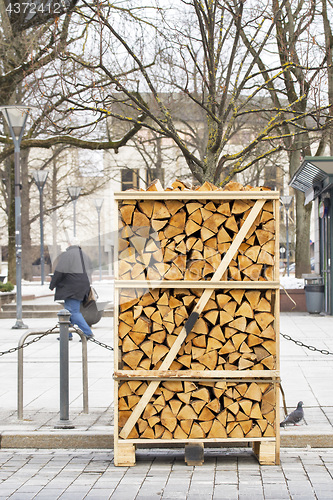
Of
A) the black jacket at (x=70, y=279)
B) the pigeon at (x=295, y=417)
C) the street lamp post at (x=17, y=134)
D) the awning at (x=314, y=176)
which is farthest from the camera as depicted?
the street lamp post at (x=17, y=134)

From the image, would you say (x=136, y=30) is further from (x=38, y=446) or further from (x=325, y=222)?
(x=38, y=446)

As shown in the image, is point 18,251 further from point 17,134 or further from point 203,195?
point 203,195

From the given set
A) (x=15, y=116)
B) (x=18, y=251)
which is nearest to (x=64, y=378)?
(x=18, y=251)

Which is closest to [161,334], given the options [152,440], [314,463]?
[152,440]

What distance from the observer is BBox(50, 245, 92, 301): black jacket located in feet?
45.0

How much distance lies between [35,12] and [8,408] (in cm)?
1183

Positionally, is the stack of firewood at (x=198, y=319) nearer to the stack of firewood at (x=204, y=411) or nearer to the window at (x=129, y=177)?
the stack of firewood at (x=204, y=411)

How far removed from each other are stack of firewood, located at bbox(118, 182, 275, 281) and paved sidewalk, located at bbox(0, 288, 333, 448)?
1.57 metres

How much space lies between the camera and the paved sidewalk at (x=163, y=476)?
Answer: 5.33 meters

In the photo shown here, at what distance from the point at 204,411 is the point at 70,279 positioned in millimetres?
7868

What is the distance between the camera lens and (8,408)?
27.0 ft

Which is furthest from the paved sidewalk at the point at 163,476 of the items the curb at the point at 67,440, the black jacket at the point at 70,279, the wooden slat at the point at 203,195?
the black jacket at the point at 70,279

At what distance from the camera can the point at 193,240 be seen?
622 cm

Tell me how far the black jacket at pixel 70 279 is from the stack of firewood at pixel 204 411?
759cm
